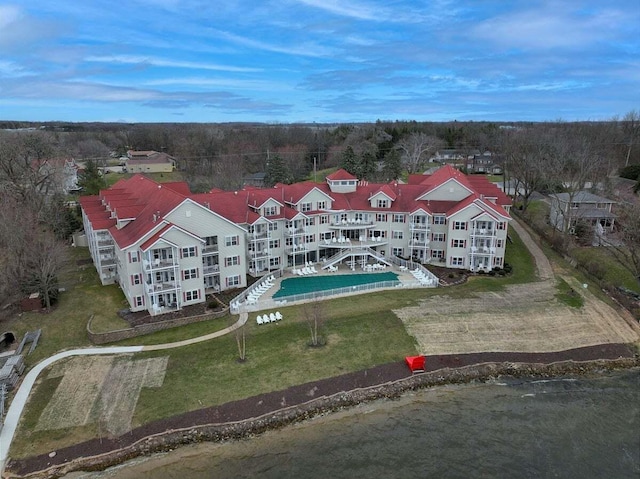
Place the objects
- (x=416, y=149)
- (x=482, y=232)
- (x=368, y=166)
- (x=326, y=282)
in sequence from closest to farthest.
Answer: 1. (x=326, y=282)
2. (x=482, y=232)
3. (x=368, y=166)
4. (x=416, y=149)

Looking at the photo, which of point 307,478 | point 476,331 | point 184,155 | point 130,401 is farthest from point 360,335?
point 184,155

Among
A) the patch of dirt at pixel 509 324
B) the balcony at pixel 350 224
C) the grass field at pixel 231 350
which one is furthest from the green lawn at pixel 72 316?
the patch of dirt at pixel 509 324

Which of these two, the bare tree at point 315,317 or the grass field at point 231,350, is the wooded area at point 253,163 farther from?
the bare tree at point 315,317

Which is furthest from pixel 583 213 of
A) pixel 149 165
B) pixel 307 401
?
pixel 149 165

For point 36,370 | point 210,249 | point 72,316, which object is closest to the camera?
point 36,370

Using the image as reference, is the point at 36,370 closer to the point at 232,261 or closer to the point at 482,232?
the point at 232,261
